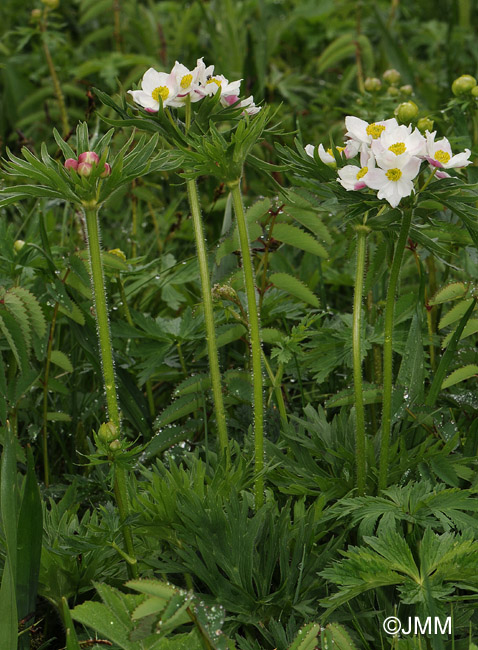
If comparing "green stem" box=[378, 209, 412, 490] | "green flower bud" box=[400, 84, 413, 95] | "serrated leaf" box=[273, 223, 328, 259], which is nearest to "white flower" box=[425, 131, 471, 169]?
"green stem" box=[378, 209, 412, 490]

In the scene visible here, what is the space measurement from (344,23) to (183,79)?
3.04m

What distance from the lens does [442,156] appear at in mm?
1364

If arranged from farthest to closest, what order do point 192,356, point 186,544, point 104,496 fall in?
point 192,356 < point 104,496 < point 186,544

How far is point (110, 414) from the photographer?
1349 millimetres

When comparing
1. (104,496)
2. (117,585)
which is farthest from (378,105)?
(117,585)

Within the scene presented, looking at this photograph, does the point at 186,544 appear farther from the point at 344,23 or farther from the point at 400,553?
the point at 344,23

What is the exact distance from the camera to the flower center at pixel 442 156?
1.36 metres

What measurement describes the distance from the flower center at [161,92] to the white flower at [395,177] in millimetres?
391

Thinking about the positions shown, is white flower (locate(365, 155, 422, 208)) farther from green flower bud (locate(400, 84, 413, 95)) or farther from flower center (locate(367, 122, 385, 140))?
green flower bud (locate(400, 84, 413, 95))

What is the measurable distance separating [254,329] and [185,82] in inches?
17.9

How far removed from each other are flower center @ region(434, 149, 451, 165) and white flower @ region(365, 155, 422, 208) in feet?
0.32

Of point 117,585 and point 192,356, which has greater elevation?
point 192,356

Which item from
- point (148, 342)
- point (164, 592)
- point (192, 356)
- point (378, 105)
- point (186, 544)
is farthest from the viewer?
point (378, 105)

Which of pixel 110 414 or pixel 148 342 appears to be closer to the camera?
pixel 110 414
